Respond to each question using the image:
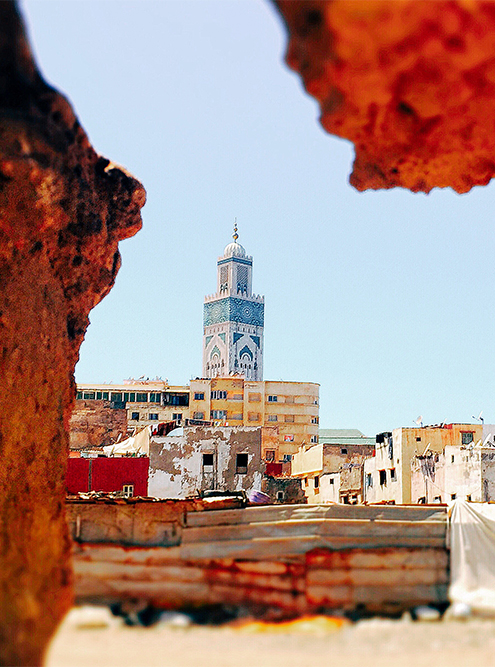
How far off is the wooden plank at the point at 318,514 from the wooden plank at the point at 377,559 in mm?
702

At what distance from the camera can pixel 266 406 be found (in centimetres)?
7250

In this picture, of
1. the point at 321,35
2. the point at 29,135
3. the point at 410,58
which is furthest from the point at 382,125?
the point at 29,135

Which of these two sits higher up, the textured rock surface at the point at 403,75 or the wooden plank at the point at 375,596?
the textured rock surface at the point at 403,75

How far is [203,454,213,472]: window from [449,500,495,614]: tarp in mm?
24321

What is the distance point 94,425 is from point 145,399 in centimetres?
1843

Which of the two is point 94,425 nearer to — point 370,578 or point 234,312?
point 370,578

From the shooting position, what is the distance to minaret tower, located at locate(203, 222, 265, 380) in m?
136

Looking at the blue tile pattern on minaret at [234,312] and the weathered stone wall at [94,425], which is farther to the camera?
the blue tile pattern on minaret at [234,312]

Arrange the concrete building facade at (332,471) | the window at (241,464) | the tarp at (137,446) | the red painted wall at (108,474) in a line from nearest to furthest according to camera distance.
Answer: the red painted wall at (108,474), the window at (241,464), the tarp at (137,446), the concrete building facade at (332,471)

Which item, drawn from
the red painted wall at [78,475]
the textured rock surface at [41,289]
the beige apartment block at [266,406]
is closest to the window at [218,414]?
the beige apartment block at [266,406]

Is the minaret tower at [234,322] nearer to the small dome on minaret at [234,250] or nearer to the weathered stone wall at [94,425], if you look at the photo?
the small dome on minaret at [234,250]

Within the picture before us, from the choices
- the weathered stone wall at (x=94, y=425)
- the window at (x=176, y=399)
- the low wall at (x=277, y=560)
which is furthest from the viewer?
the window at (x=176, y=399)

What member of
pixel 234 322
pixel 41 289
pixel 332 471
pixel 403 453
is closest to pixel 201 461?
pixel 403 453

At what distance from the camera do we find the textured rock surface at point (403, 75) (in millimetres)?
3582
